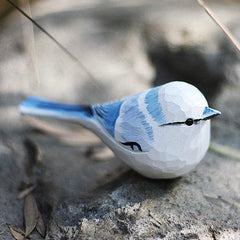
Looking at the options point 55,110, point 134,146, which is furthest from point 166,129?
point 55,110

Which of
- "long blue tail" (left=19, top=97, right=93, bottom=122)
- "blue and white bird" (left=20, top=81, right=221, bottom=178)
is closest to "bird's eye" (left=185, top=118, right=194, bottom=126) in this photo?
"blue and white bird" (left=20, top=81, right=221, bottom=178)

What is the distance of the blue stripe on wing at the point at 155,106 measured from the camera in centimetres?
138

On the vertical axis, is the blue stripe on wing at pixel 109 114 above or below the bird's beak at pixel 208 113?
below

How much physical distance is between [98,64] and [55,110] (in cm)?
60

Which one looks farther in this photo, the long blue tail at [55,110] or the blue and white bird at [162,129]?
the long blue tail at [55,110]

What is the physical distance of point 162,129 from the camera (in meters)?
1.38

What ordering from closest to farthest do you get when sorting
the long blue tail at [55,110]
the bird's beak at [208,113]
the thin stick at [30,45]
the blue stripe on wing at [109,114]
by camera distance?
the bird's beak at [208,113], the blue stripe on wing at [109,114], the long blue tail at [55,110], the thin stick at [30,45]

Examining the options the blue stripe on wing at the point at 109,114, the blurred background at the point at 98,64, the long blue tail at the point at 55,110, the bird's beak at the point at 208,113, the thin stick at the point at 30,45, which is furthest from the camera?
the thin stick at the point at 30,45

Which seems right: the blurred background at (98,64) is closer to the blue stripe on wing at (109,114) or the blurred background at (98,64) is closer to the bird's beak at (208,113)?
the blue stripe on wing at (109,114)

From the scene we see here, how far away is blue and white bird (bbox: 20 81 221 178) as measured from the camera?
1371 millimetres

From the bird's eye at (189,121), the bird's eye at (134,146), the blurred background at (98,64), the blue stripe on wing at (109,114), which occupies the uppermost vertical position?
the bird's eye at (189,121)

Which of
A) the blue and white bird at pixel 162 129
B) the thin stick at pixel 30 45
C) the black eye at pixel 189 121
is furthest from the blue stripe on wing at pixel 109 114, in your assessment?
the thin stick at pixel 30 45

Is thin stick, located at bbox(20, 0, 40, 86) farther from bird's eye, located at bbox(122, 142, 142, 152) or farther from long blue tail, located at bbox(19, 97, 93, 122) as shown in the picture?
bird's eye, located at bbox(122, 142, 142, 152)

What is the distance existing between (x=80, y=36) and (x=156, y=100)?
1.02 meters
